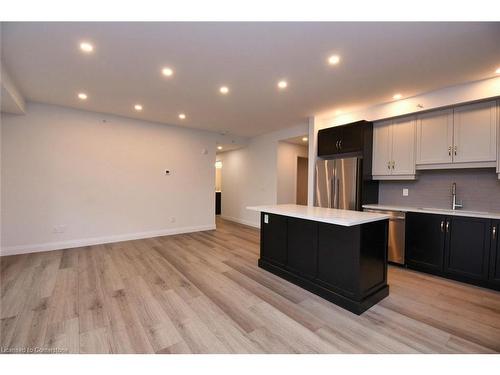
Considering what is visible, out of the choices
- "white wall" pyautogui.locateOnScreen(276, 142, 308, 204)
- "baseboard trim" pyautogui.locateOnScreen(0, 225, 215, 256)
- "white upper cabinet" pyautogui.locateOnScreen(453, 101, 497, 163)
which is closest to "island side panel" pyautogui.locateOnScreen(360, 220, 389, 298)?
"white upper cabinet" pyautogui.locateOnScreen(453, 101, 497, 163)

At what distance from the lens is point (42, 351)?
1.62 metres

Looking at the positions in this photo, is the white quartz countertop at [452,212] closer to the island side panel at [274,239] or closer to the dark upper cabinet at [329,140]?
the dark upper cabinet at [329,140]

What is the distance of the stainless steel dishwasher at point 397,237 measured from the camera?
338cm

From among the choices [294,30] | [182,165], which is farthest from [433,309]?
[182,165]

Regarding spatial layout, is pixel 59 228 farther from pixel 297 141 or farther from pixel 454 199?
pixel 454 199

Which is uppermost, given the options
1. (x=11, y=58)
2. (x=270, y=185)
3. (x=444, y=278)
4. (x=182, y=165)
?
(x=11, y=58)

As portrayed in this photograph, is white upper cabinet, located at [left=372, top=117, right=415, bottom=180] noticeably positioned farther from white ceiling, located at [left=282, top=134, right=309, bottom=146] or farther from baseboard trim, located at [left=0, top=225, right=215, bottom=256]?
baseboard trim, located at [left=0, top=225, right=215, bottom=256]

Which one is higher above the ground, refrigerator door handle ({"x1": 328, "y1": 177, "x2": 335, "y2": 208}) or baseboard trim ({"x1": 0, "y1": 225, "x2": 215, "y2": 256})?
refrigerator door handle ({"x1": 328, "y1": 177, "x2": 335, "y2": 208})

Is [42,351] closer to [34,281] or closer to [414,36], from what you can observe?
[34,281]

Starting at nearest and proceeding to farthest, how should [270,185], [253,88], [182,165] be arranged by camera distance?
[253,88] < [182,165] < [270,185]

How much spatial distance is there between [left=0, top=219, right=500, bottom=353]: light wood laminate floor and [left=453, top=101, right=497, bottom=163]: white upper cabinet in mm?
1691

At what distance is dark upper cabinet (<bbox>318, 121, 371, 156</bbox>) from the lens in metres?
3.93

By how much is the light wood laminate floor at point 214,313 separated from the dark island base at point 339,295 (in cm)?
6
